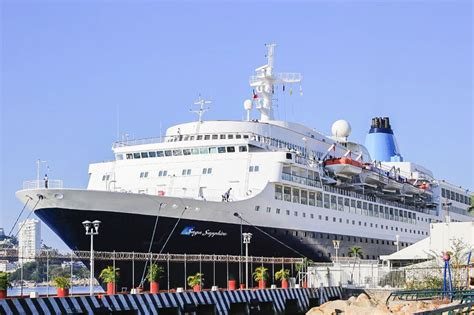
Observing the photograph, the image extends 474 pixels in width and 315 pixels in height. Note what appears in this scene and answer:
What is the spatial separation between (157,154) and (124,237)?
10.7m

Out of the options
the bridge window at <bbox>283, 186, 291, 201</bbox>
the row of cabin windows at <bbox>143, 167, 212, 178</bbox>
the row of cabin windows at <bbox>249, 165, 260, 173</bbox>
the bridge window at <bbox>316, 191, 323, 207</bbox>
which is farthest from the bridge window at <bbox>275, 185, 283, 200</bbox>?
the bridge window at <bbox>316, 191, 323, 207</bbox>

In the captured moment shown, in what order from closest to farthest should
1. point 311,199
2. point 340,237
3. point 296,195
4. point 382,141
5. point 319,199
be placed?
point 296,195, point 311,199, point 319,199, point 340,237, point 382,141

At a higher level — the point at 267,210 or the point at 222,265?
the point at 267,210

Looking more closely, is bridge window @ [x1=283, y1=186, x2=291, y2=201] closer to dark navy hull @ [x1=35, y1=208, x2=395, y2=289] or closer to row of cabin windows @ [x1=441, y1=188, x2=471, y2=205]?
dark navy hull @ [x1=35, y1=208, x2=395, y2=289]

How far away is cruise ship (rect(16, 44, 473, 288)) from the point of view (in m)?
39.1

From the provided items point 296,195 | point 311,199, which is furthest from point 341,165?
point 296,195

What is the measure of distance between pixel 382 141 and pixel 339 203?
74.0 feet

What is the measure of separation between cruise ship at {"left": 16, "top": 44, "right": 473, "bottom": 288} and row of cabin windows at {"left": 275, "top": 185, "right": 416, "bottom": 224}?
9cm

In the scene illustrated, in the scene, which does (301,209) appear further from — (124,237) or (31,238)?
(31,238)

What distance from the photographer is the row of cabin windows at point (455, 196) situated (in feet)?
237

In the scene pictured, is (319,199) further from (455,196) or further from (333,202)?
(455,196)

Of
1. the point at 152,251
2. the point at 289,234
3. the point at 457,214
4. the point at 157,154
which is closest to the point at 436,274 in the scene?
the point at 289,234

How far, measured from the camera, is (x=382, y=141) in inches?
2953

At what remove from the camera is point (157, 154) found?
49125 mm
